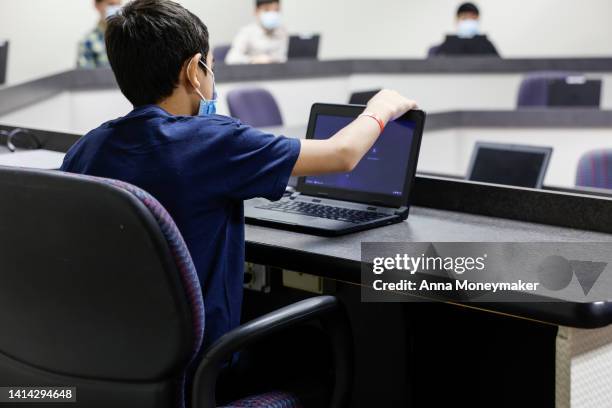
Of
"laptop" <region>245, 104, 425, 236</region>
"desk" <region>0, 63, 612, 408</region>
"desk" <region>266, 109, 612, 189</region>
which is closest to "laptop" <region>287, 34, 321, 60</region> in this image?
"desk" <region>266, 109, 612, 189</region>

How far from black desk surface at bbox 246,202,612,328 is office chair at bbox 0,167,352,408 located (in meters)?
0.16

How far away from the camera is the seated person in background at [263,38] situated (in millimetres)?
6434

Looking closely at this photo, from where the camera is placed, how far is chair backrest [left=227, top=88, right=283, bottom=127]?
4449 mm

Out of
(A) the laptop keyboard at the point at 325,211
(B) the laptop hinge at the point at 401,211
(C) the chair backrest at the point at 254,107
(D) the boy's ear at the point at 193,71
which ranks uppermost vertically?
(D) the boy's ear at the point at 193,71

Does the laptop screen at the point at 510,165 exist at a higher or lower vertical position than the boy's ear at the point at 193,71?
lower

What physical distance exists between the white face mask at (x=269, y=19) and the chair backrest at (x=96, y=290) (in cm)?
535

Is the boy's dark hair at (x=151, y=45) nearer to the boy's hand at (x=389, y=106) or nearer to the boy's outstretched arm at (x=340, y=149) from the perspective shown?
the boy's outstretched arm at (x=340, y=149)

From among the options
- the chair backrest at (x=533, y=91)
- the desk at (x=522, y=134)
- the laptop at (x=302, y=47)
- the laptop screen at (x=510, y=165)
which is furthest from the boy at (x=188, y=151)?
the laptop at (x=302, y=47)

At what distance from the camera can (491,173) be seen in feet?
6.70

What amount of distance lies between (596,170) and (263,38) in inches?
173

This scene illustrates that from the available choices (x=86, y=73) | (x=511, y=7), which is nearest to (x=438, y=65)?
(x=86, y=73)

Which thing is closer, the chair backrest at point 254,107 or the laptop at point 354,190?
the laptop at point 354,190

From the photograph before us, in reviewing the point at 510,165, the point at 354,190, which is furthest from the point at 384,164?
the point at 510,165

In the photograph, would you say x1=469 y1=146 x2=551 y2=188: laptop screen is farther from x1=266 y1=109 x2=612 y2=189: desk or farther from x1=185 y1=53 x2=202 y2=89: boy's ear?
x1=266 y1=109 x2=612 y2=189: desk
